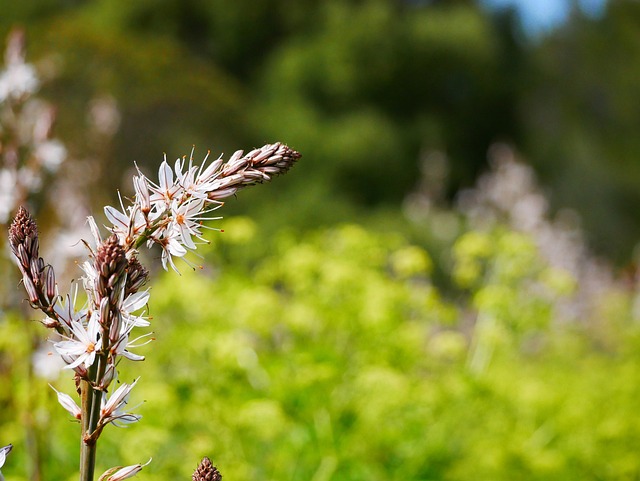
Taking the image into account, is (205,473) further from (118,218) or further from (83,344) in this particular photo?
(118,218)

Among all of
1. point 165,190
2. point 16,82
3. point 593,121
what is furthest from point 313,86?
point 165,190

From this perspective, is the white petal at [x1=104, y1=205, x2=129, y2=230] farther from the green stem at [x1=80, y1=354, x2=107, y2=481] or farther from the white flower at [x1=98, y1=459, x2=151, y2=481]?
the white flower at [x1=98, y1=459, x2=151, y2=481]

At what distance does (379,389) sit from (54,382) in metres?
1.37

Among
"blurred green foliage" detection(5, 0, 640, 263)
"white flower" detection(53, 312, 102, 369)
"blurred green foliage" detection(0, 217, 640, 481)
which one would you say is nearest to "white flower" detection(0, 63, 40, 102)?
"blurred green foliage" detection(0, 217, 640, 481)

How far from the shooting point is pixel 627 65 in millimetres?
30891

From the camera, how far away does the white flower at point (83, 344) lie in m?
1.12

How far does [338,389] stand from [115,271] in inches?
117

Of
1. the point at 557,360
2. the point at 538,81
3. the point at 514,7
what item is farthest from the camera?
the point at 538,81

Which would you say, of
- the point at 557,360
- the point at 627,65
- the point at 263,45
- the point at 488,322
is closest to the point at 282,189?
the point at 263,45

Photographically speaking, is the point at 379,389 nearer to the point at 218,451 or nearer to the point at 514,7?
the point at 218,451

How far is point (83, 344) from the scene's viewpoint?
3.74 feet

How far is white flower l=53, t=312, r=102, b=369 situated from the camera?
1118 millimetres

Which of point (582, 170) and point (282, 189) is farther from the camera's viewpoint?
point (582, 170)

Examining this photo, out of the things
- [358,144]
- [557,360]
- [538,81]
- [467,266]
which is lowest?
[467,266]
